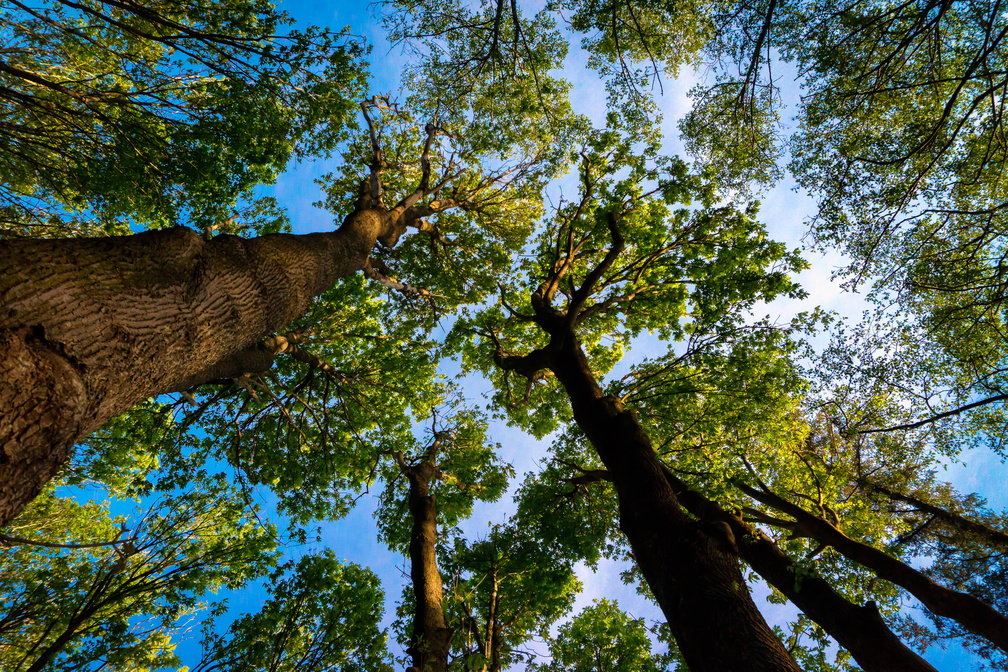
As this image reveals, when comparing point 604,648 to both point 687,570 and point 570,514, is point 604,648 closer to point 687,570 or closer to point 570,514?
point 570,514

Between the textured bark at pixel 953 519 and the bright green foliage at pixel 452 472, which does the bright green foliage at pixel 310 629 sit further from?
the textured bark at pixel 953 519

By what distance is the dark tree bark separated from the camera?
6500 millimetres

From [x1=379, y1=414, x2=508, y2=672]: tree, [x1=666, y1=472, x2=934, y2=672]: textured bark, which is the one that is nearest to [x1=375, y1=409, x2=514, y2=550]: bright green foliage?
[x1=379, y1=414, x2=508, y2=672]: tree

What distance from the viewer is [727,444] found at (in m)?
8.65

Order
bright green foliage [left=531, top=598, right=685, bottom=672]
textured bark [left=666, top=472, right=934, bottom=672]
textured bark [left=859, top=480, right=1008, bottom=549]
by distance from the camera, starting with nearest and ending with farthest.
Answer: textured bark [left=666, top=472, right=934, bottom=672]
textured bark [left=859, top=480, right=1008, bottom=549]
bright green foliage [left=531, top=598, right=685, bottom=672]

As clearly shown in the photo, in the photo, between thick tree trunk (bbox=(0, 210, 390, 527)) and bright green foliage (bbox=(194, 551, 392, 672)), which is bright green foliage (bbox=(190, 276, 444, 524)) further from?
thick tree trunk (bbox=(0, 210, 390, 527))

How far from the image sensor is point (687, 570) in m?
4.07

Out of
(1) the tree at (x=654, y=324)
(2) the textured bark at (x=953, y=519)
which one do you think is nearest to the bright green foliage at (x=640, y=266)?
(1) the tree at (x=654, y=324)

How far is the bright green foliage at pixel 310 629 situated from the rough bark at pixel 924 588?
25.3 ft

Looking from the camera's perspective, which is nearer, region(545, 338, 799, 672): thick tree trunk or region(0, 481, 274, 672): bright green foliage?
region(545, 338, 799, 672): thick tree trunk

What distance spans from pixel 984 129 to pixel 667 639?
11929 mm

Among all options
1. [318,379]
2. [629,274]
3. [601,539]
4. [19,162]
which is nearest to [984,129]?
[629,274]

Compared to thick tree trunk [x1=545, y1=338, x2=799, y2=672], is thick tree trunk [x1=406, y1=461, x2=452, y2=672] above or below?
above

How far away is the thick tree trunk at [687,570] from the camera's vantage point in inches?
135
